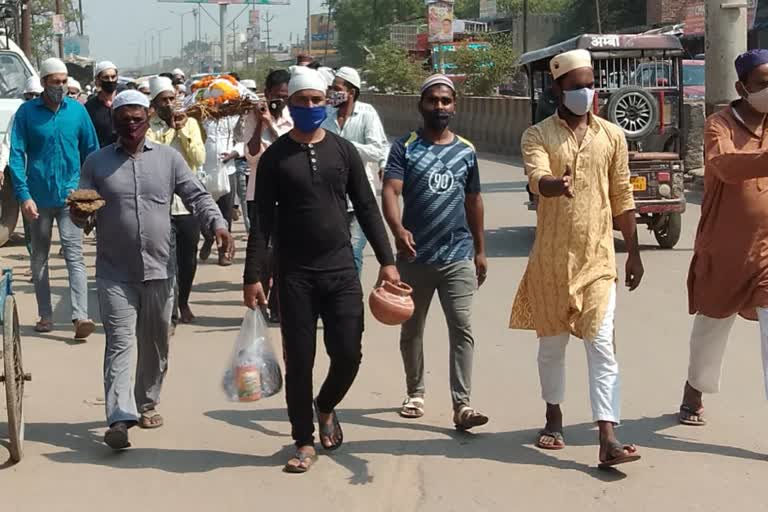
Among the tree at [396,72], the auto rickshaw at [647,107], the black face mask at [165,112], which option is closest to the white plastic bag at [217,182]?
the black face mask at [165,112]

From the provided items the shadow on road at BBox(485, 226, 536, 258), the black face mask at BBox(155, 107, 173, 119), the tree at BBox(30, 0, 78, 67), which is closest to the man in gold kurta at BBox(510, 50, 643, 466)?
the black face mask at BBox(155, 107, 173, 119)

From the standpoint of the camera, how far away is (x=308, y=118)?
609 centimetres

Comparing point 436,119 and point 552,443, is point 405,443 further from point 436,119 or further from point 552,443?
point 436,119

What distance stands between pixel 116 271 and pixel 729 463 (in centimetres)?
308

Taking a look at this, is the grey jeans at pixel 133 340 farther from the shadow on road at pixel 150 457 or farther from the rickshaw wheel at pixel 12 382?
the rickshaw wheel at pixel 12 382

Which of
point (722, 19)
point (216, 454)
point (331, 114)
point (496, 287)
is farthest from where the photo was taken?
point (722, 19)

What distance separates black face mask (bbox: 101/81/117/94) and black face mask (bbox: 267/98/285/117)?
2.47 meters

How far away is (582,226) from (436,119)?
0.97 meters

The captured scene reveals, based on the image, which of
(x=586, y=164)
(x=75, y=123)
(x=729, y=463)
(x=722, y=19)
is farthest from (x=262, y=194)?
(x=722, y=19)

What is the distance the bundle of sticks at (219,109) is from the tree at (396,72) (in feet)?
139

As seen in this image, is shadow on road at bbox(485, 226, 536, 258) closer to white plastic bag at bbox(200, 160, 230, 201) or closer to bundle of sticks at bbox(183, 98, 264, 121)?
white plastic bag at bbox(200, 160, 230, 201)

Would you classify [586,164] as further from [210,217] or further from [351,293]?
[210,217]

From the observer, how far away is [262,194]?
6098 millimetres

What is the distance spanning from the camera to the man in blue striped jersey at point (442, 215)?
6.63m
